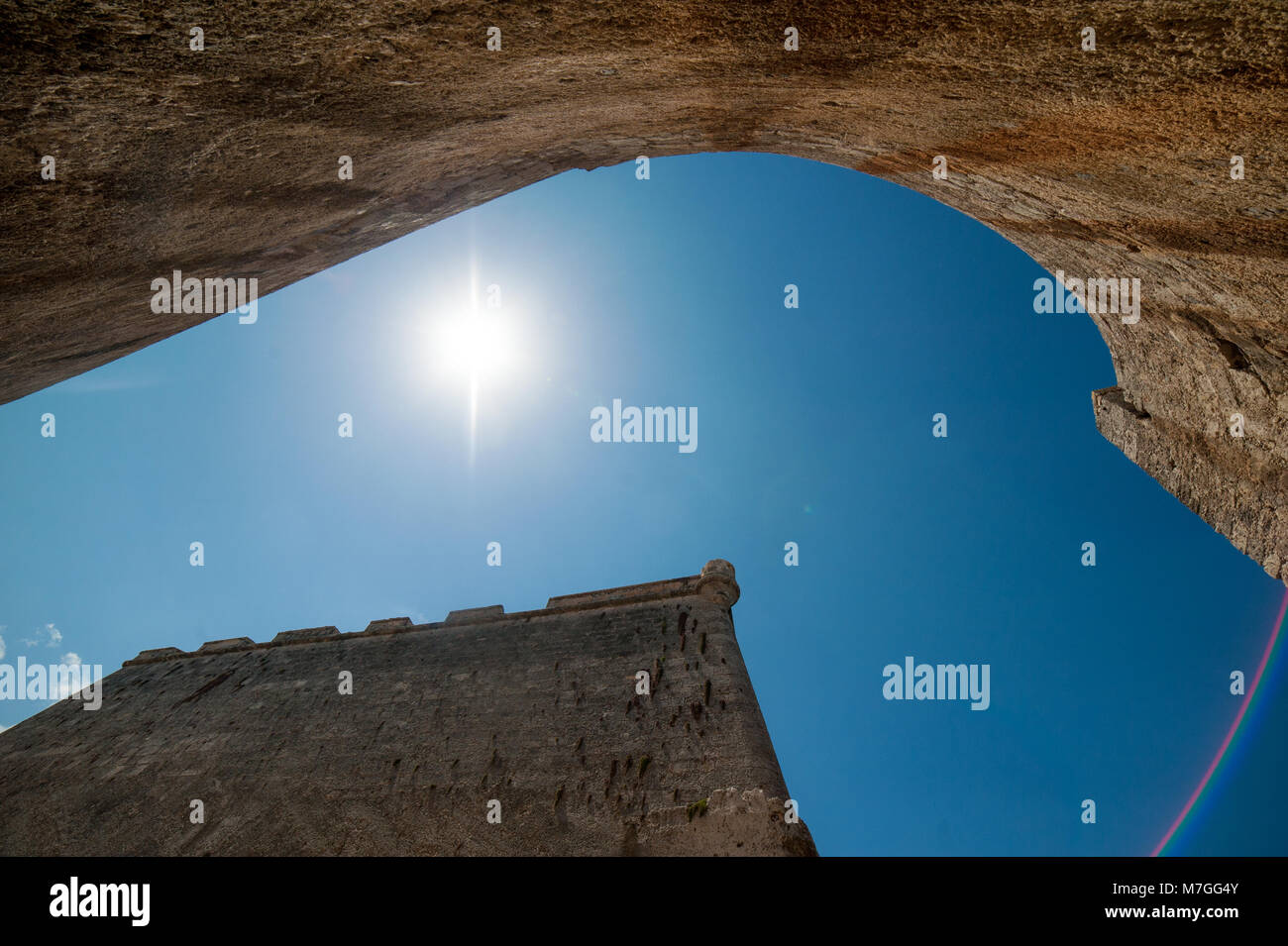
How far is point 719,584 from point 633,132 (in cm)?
578

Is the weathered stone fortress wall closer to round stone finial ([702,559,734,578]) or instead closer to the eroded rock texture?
round stone finial ([702,559,734,578])

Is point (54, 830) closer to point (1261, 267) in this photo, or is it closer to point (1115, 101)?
point (1115, 101)

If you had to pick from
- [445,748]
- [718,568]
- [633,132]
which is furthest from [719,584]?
[633,132]

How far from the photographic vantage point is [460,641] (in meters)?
8.94

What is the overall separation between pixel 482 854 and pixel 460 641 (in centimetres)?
356

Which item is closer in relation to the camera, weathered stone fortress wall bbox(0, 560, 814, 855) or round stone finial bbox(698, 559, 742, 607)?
weathered stone fortress wall bbox(0, 560, 814, 855)

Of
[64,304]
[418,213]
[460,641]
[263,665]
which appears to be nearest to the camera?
[64,304]

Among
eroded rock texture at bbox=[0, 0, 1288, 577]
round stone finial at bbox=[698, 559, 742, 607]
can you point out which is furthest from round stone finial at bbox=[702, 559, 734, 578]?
eroded rock texture at bbox=[0, 0, 1288, 577]

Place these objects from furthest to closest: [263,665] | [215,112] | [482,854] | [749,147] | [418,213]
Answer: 1. [263,665]
2. [482,854]
3. [749,147]
4. [418,213]
5. [215,112]

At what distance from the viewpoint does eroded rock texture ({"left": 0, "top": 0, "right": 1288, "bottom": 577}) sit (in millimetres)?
1951

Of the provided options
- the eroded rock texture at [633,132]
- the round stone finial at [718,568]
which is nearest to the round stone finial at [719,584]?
the round stone finial at [718,568]

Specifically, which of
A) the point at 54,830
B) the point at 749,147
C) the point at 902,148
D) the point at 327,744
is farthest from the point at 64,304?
the point at 54,830

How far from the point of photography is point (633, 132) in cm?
390

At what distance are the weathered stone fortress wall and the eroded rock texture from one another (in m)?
4.67
